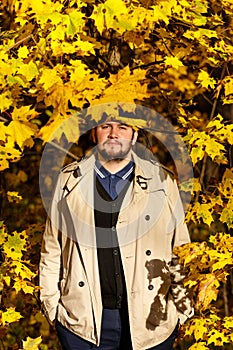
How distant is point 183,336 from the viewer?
3994 mm

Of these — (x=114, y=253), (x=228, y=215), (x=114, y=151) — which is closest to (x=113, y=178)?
(x=114, y=151)

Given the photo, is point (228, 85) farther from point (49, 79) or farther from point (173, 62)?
point (49, 79)

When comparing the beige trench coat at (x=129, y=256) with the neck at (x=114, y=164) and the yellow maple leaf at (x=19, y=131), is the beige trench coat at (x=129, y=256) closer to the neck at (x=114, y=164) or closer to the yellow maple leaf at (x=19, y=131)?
the neck at (x=114, y=164)

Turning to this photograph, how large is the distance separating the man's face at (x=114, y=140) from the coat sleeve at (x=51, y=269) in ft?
1.34

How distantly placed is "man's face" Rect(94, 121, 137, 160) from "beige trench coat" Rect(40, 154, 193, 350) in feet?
0.41

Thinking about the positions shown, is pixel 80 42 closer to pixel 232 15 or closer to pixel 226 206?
pixel 232 15

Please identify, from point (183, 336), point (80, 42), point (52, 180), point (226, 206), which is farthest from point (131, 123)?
point (52, 180)

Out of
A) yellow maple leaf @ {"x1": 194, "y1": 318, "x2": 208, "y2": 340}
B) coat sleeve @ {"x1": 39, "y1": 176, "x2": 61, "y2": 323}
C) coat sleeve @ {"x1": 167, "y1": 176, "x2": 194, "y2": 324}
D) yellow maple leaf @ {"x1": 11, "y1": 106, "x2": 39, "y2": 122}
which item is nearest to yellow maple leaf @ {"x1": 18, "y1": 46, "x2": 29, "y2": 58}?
yellow maple leaf @ {"x1": 11, "y1": 106, "x2": 39, "y2": 122}

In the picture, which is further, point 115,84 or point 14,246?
point 14,246

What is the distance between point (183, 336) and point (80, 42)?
166 centimetres

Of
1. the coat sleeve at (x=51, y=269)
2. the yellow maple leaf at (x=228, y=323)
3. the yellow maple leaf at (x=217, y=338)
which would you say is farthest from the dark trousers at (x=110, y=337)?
the yellow maple leaf at (x=228, y=323)

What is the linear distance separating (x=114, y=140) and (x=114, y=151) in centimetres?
5

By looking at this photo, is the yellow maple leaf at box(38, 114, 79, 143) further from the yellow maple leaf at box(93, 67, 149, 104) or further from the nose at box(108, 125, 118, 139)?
the nose at box(108, 125, 118, 139)

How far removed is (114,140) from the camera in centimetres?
352
